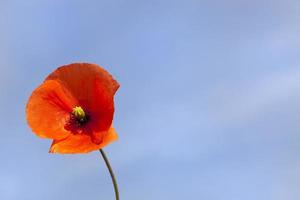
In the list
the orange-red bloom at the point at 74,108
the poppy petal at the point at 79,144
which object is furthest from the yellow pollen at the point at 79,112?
the poppy petal at the point at 79,144

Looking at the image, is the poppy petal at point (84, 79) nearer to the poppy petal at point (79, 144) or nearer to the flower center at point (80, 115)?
the flower center at point (80, 115)

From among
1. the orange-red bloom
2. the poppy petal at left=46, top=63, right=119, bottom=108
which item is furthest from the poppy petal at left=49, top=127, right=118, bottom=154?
the poppy petal at left=46, top=63, right=119, bottom=108

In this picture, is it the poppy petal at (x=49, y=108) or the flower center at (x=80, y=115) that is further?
the flower center at (x=80, y=115)

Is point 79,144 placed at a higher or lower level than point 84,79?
lower

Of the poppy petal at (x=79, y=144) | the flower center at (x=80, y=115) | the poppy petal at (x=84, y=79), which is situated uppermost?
the poppy petal at (x=84, y=79)

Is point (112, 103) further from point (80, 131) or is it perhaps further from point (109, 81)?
point (80, 131)

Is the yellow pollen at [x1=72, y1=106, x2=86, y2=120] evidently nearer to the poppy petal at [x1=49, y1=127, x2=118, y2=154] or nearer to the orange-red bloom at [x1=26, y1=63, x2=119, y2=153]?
the orange-red bloom at [x1=26, y1=63, x2=119, y2=153]

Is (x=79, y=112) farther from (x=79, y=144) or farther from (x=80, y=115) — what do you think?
(x=79, y=144)

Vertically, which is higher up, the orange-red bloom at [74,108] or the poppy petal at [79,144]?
the orange-red bloom at [74,108]

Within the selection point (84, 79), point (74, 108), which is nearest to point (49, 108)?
point (74, 108)

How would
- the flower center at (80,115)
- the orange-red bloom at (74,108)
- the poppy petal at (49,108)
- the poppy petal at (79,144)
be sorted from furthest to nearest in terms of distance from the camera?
the flower center at (80,115), the poppy petal at (49,108), the orange-red bloom at (74,108), the poppy petal at (79,144)
